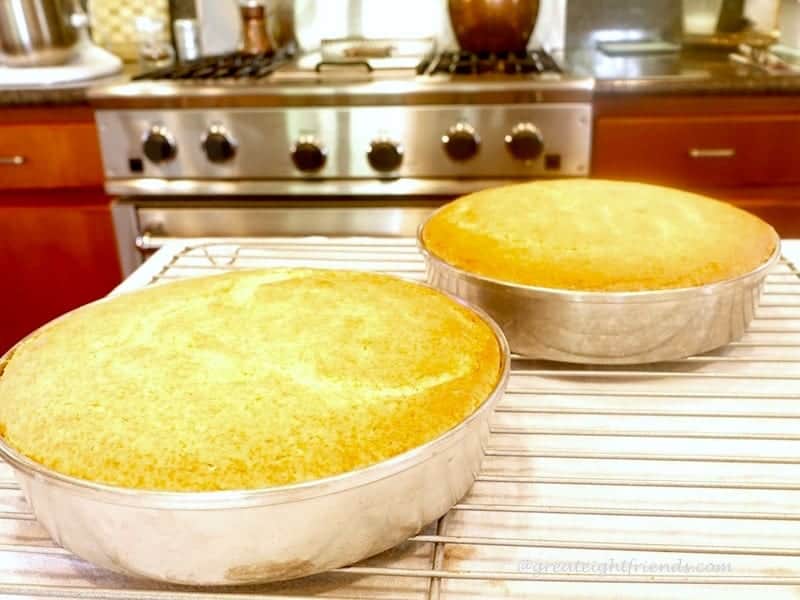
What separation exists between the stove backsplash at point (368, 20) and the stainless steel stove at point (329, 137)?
428 mm

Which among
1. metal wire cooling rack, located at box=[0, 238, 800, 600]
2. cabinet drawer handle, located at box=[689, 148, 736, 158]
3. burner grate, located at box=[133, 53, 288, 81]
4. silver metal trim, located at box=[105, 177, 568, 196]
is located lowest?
silver metal trim, located at box=[105, 177, 568, 196]

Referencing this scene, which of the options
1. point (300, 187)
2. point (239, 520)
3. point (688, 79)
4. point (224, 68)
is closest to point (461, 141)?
point (300, 187)

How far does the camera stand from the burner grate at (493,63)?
69.1 inches

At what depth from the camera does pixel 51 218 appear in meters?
1.83

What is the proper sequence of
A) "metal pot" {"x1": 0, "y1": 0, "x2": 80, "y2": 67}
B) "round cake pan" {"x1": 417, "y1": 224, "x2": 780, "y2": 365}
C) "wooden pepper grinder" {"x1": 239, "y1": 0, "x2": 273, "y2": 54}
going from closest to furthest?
"round cake pan" {"x1": 417, "y1": 224, "x2": 780, "y2": 365} → "metal pot" {"x1": 0, "y1": 0, "x2": 80, "y2": 67} → "wooden pepper grinder" {"x1": 239, "y1": 0, "x2": 273, "y2": 54}

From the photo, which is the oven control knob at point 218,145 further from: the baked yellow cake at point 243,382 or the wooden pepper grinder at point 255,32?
the baked yellow cake at point 243,382

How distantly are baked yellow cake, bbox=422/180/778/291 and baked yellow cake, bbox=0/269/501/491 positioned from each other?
0.09 meters

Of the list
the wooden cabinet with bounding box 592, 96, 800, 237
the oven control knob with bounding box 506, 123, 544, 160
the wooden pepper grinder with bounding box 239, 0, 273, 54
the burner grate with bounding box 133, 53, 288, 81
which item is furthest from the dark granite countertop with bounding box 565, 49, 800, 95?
the wooden pepper grinder with bounding box 239, 0, 273, 54

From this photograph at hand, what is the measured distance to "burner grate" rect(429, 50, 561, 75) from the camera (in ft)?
5.75

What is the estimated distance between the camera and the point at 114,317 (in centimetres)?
65

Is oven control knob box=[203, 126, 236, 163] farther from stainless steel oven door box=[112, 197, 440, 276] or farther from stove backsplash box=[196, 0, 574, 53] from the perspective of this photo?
stove backsplash box=[196, 0, 574, 53]

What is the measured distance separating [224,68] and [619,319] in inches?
57.5

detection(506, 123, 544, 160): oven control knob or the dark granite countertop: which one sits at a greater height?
the dark granite countertop

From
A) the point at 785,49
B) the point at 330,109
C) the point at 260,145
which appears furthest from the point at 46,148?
the point at 785,49
